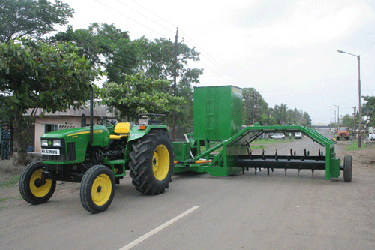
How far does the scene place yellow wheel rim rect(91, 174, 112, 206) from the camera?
6.30m

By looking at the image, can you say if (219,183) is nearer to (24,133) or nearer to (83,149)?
(83,149)

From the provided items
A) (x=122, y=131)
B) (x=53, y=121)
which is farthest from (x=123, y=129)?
(x=53, y=121)

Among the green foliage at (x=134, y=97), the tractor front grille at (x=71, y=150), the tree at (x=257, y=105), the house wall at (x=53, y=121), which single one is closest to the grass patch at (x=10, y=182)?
the tractor front grille at (x=71, y=150)

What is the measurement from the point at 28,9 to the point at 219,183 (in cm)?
1768

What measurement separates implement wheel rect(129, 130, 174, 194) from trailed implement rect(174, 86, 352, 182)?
7.82 feet

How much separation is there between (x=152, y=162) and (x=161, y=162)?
75cm

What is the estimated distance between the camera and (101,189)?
21.3 ft

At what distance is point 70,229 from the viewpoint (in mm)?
5355

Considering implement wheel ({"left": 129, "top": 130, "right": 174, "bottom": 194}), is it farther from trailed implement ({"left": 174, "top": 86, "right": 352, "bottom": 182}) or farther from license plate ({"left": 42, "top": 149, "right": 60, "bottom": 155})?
trailed implement ({"left": 174, "top": 86, "right": 352, "bottom": 182})

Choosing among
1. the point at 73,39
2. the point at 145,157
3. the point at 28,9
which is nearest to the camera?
the point at 145,157

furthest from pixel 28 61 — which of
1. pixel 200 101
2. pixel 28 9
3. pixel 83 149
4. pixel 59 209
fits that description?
pixel 28 9

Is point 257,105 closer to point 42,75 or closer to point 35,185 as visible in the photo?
point 42,75

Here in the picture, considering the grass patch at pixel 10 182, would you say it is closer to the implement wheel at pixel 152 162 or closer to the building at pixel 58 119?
the implement wheel at pixel 152 162

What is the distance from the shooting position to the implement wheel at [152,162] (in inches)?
296
